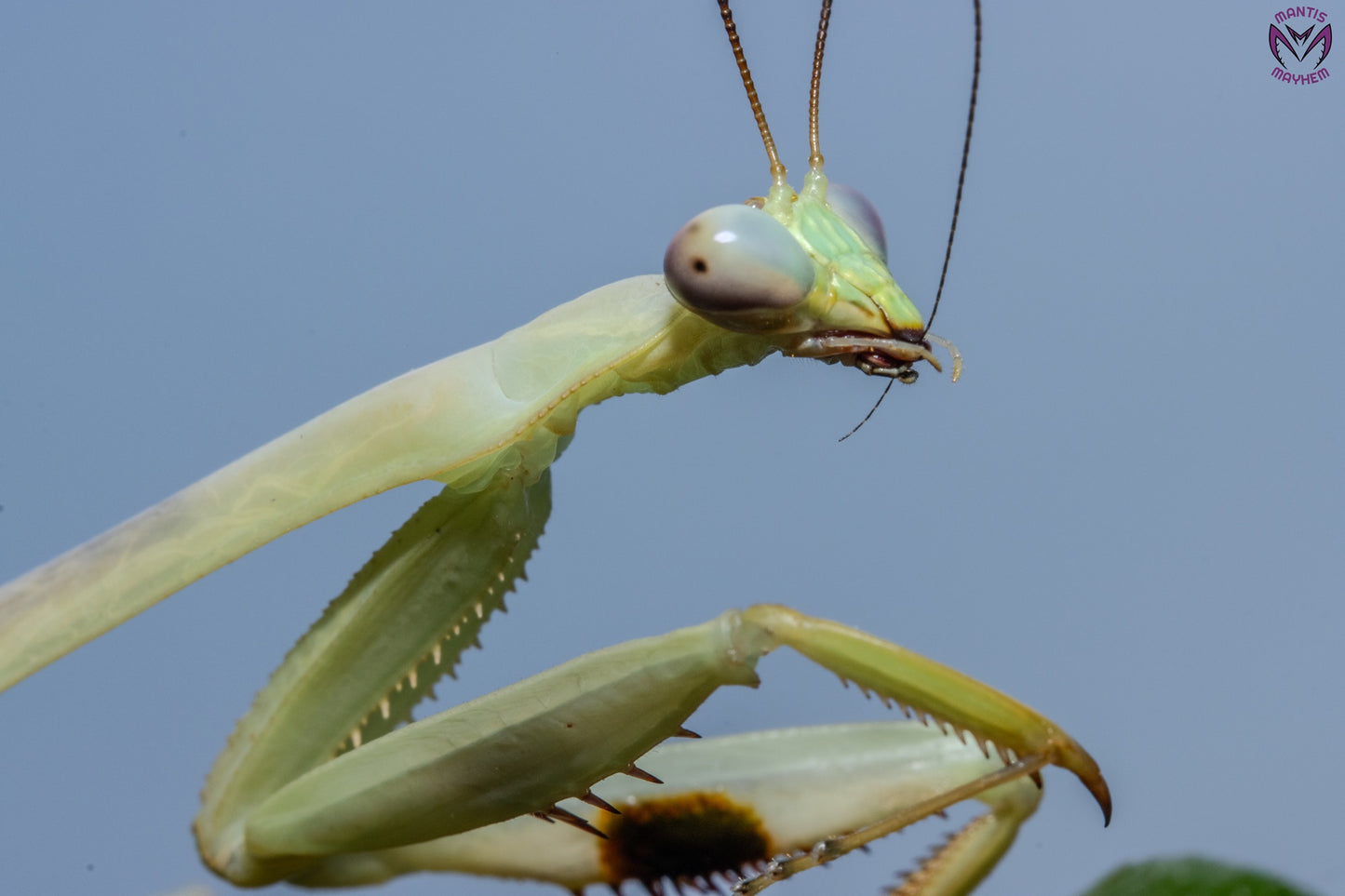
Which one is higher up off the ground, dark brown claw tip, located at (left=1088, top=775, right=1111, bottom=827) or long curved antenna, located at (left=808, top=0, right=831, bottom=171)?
long curved antenna, located at (left=808, top=0, right=831, bottom=171)

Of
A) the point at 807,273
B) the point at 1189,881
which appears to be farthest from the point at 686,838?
the point at 807,273

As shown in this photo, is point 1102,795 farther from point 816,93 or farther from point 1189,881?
point 816,93

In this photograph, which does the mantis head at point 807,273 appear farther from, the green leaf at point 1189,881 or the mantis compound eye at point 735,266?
the green leaf at point 1189,881

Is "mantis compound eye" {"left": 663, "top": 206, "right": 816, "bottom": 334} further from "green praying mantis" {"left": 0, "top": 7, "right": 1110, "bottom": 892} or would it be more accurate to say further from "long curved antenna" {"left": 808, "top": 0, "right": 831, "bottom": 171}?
"long curved antenna" {"left": 808, "top": 0, "right": 831, "bottom": 171}

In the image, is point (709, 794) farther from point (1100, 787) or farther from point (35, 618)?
point (35, 618)

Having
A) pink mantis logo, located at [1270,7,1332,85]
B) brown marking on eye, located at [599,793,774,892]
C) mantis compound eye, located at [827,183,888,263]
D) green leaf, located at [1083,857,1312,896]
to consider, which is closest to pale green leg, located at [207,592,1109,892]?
green leaf, located at [1083,857,1312,896]

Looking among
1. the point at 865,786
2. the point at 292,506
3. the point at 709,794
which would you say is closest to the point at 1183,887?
the point at 865,786
